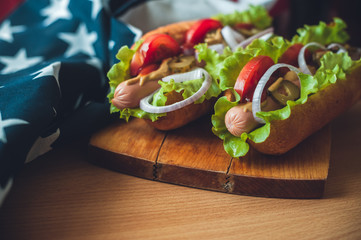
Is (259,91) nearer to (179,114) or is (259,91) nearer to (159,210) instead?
(179,114)

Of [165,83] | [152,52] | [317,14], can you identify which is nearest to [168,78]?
[165,83]

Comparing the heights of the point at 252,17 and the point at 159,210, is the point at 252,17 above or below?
above

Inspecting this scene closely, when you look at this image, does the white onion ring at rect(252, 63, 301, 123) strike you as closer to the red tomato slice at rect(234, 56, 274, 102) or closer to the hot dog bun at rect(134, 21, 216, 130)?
the red tomato slice at rect(234, 56, 274, 102)

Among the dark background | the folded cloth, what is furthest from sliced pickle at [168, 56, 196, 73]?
the dark background

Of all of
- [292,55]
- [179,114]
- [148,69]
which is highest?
[292,55]

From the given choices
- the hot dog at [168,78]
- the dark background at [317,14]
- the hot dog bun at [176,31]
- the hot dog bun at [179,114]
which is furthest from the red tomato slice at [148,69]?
the dark background at [317,14]
